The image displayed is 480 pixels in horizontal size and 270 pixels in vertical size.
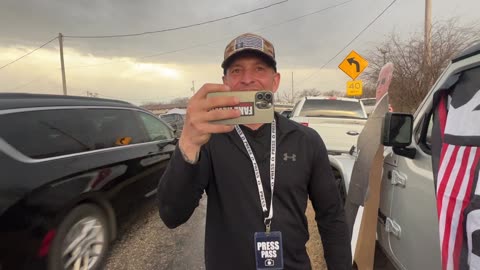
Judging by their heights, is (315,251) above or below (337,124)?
below

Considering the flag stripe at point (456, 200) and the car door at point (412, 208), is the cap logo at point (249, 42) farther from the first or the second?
the car door at point (412, 208)

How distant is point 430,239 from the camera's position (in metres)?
1.61

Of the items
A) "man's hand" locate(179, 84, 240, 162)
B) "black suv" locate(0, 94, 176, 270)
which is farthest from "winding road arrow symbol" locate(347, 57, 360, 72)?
"man's hand" locate(179, 84, 240, 162)

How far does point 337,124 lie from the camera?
18.5ft

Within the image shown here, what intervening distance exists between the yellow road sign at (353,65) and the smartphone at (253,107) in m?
8.86

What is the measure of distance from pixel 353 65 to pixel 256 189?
353 inches

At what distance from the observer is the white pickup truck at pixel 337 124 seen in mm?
3957

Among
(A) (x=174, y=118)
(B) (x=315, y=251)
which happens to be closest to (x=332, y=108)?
(B) (x=315, y=251)

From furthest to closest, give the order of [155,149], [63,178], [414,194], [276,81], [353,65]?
[353,65] < [155,149] < [63,178] < [414,194] < [276,81]

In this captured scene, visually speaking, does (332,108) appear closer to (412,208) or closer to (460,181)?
(412,208)

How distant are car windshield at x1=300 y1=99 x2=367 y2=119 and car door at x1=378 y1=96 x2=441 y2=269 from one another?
4524mm

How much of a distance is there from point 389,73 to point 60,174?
2.75 meters

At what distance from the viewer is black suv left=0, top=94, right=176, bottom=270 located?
7.47 ft

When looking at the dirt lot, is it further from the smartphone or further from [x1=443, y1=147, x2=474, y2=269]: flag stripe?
the smartphone
